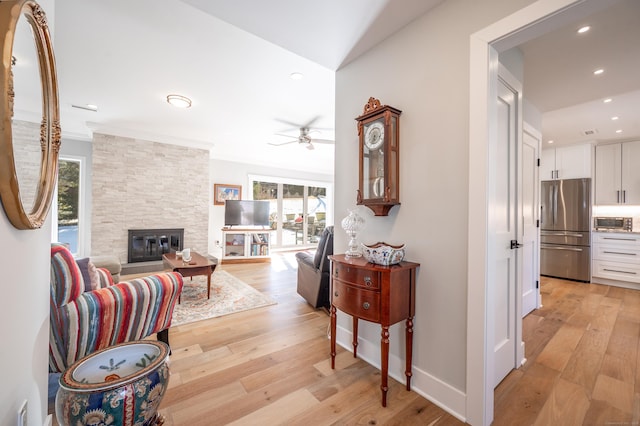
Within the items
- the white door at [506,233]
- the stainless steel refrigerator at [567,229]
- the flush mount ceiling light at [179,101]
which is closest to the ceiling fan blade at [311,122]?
the flush mount ceiling light at [179,101]

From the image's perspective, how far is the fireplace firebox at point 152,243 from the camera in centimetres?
485

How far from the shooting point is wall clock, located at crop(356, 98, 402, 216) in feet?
5.89

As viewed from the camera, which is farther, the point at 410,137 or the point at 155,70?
the point at 155,70

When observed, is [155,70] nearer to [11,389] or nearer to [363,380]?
[11,389]

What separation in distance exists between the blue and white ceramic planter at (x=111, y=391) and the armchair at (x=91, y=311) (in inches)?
20.5

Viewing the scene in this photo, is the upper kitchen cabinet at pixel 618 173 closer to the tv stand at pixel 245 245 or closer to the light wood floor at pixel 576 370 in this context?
the light wood floor at pixel 576 370

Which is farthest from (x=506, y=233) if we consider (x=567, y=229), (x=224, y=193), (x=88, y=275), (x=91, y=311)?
(x=224, y=193)

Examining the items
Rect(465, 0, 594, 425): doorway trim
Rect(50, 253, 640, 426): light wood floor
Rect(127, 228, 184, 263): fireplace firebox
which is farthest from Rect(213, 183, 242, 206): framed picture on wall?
Rect(465, 0, 594, 425): doorway trim

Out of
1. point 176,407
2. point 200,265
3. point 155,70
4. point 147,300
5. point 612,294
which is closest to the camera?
point 176,407

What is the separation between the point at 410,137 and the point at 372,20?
84 cm

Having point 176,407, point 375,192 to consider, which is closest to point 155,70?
point 375,192

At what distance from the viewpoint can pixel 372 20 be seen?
1.79 m

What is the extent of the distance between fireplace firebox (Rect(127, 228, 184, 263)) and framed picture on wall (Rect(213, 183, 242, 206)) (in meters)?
1.21

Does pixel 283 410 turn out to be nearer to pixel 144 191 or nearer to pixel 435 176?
pixel 435 176
